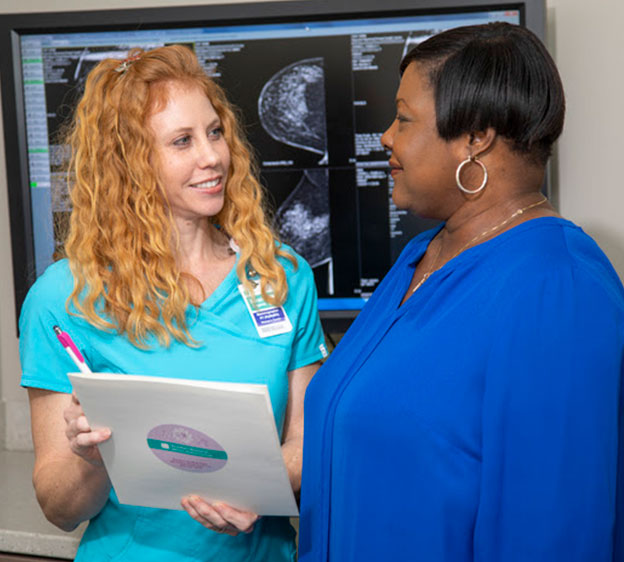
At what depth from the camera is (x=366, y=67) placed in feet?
5.75

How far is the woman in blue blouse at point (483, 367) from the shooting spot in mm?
781

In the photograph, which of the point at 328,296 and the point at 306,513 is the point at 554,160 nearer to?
the point at 328,296

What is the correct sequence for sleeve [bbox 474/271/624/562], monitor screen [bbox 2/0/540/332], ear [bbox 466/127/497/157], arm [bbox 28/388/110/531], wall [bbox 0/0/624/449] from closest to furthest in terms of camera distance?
sleeve [bbox 474/271/624/562]
ear [bbox 466/127/497/157]
arm [bbox 28/388/110/531]
wall [bbox 0/0/624/449]
monitor screen [bbox 2/0/540/332]

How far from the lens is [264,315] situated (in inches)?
49.6

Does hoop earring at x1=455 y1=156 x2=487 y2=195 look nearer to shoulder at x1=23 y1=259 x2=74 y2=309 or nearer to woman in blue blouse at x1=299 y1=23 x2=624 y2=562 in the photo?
woman in blue blouse at x1=299 y1=23 x2=624 y2=562

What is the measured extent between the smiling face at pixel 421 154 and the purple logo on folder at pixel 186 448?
1.37 feet

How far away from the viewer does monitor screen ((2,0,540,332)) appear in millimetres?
1744

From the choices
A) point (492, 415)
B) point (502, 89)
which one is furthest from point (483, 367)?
point (502, 89)

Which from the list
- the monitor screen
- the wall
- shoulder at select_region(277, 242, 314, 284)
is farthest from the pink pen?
the wall

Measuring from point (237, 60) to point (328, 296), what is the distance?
0.61m

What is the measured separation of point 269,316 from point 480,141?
Result: 20.1 inches

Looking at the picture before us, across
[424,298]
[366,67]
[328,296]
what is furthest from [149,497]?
[366,67]

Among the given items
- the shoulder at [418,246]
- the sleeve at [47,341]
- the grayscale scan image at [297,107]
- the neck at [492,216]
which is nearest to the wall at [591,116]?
the grayscale scan image at [297,107]

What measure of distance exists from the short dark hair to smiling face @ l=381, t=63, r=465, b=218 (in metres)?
0.02
